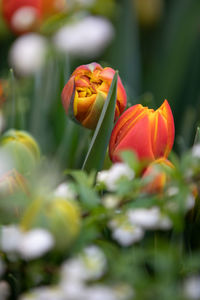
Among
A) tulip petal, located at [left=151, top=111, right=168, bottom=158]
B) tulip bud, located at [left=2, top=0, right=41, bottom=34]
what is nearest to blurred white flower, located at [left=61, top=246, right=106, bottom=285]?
tulip petal, located at [left=151, top=111, right=168, bottom=158]

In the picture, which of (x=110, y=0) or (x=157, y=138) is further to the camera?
(x=110, y=0)

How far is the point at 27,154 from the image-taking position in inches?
12.0

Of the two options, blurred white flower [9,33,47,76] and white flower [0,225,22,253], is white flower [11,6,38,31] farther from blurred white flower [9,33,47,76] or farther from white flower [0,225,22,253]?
white flower [0,225,22,253]

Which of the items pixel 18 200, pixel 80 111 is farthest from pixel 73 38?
pixel 18 200

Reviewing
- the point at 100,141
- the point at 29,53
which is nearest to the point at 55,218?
the point at 100,141

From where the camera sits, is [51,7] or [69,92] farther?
[51,7]

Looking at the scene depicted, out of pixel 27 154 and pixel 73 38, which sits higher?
pixel 73 38

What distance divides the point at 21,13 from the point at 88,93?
1.15ft

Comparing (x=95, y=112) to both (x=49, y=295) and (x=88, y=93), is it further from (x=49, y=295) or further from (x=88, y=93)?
(x=49, y=295)

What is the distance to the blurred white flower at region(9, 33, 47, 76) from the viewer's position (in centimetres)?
57

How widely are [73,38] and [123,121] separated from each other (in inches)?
13.8

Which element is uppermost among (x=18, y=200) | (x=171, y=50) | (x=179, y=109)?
(x=171, y=50)

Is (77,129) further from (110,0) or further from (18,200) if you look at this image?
(110,0)

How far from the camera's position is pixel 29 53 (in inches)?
23.8
